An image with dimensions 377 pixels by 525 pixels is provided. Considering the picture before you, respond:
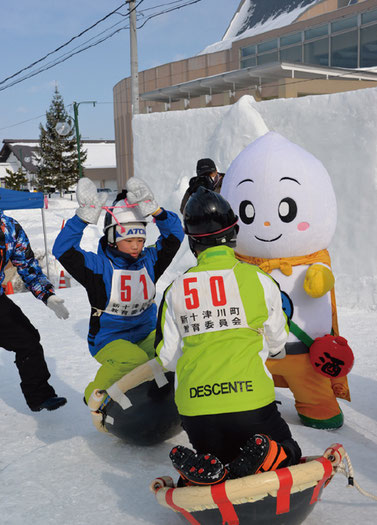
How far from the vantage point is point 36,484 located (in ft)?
8.90

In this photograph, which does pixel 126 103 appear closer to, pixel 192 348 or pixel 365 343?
pixel 365 343

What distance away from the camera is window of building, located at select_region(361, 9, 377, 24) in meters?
17.3

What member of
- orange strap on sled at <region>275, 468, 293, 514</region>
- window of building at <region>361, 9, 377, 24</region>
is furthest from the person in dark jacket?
window of building at <region>361, 9, 377, 24</region>

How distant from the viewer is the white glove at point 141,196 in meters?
3.06

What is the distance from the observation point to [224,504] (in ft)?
6.30

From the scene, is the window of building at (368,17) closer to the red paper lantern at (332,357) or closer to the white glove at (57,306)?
the red paper lantern at (332,357)

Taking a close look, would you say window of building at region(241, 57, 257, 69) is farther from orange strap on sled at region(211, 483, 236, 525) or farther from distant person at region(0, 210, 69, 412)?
orange strap on sled at region(211, 483, 236, 525)

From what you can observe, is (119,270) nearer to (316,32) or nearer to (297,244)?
(297,244)

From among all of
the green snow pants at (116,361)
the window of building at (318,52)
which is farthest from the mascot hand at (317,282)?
the window of building at (318,52)

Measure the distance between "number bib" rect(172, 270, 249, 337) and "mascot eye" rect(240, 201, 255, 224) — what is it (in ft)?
4.41

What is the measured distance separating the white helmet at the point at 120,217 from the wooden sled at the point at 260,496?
5.27 ft

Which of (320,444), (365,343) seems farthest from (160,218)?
(365,343)

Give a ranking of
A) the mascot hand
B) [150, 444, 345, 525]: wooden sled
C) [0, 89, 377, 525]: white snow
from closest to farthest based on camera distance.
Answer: [150, 444, 345, 525]: wooden sled, [0, 89, 377, 525]: white snow, the mascot hand

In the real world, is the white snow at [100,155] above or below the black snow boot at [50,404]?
above
